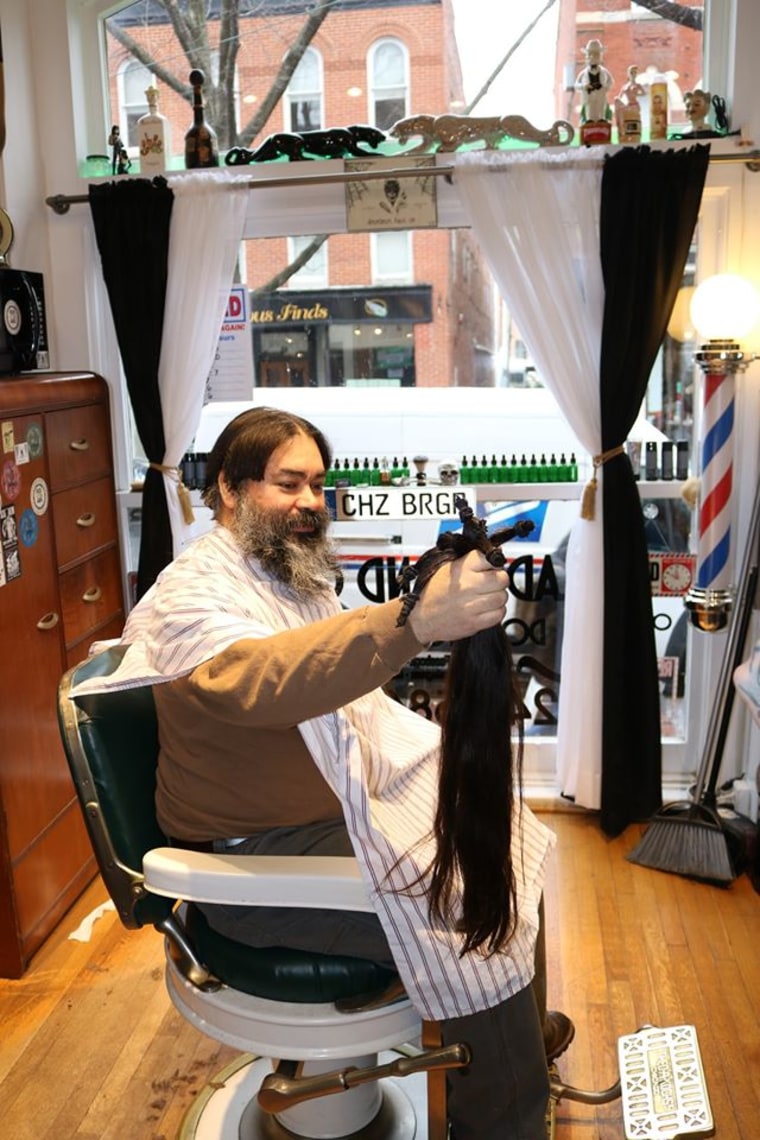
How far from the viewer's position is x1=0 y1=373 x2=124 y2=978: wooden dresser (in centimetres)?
277

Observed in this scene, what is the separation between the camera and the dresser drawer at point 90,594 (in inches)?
124

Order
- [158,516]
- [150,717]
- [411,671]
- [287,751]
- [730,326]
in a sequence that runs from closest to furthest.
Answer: [287,751], [150,717], [730,326], [158,516], [411,671]

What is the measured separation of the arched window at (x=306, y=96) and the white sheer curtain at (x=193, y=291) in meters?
0.40

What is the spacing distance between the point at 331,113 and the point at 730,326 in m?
1.53

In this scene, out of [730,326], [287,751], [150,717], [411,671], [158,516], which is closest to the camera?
[287,751]

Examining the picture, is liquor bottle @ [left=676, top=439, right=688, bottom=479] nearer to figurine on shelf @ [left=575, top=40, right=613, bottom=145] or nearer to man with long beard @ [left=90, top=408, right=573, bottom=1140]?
figurine on shelf @ [left=575, top=40, right=613, bottom=145]

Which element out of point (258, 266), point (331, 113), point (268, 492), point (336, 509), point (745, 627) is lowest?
point (745, 627)

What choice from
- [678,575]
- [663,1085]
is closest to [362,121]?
[678,575]

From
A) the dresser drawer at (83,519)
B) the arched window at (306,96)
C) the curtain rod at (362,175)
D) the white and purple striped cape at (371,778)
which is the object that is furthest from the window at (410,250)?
the white and purple striped cape at (371,778)

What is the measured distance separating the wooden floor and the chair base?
0.07 metres

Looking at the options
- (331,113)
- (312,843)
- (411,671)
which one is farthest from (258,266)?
(312,843)

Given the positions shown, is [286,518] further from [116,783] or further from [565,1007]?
[565,1007]

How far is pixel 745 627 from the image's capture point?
324 cm

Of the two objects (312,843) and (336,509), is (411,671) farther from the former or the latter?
(312,843)
